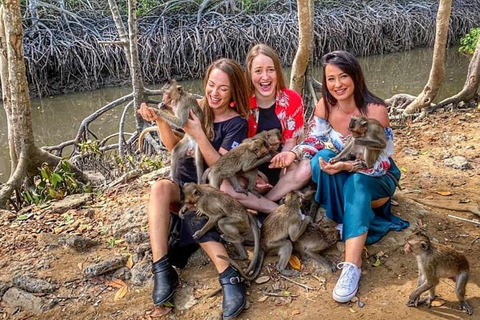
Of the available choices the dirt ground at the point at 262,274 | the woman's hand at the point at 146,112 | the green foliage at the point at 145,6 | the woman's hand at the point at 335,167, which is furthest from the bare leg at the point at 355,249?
the green foliage at the point at 145,6

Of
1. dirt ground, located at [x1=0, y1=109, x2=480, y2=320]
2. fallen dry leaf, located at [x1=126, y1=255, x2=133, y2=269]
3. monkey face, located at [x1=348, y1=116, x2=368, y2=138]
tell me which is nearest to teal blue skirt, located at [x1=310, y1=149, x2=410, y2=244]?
dirt ground, located at [x1=0, y1=109, x2=480, y2=320]

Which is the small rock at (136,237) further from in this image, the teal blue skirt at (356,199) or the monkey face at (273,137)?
the teal blue skirt at (356,199)

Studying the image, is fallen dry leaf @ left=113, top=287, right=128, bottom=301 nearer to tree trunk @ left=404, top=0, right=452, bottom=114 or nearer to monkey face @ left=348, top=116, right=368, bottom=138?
monkey face @ left=348, top=116, right=368, bottom=138

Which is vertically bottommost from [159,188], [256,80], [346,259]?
[346,259]

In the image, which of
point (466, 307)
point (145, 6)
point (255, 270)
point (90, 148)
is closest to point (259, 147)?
point (255, 270)

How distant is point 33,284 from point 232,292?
1.56m

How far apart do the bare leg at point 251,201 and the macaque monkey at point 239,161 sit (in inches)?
3.7

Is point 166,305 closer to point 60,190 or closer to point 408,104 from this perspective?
point 60,190

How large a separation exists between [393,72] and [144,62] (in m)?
7.33

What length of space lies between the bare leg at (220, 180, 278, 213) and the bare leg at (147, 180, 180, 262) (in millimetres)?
456

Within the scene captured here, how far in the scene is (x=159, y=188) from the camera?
356 centimetres

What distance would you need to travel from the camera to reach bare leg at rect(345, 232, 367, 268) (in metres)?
3.35

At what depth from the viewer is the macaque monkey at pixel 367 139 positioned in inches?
134

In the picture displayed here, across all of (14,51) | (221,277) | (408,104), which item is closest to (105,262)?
(221,277)
